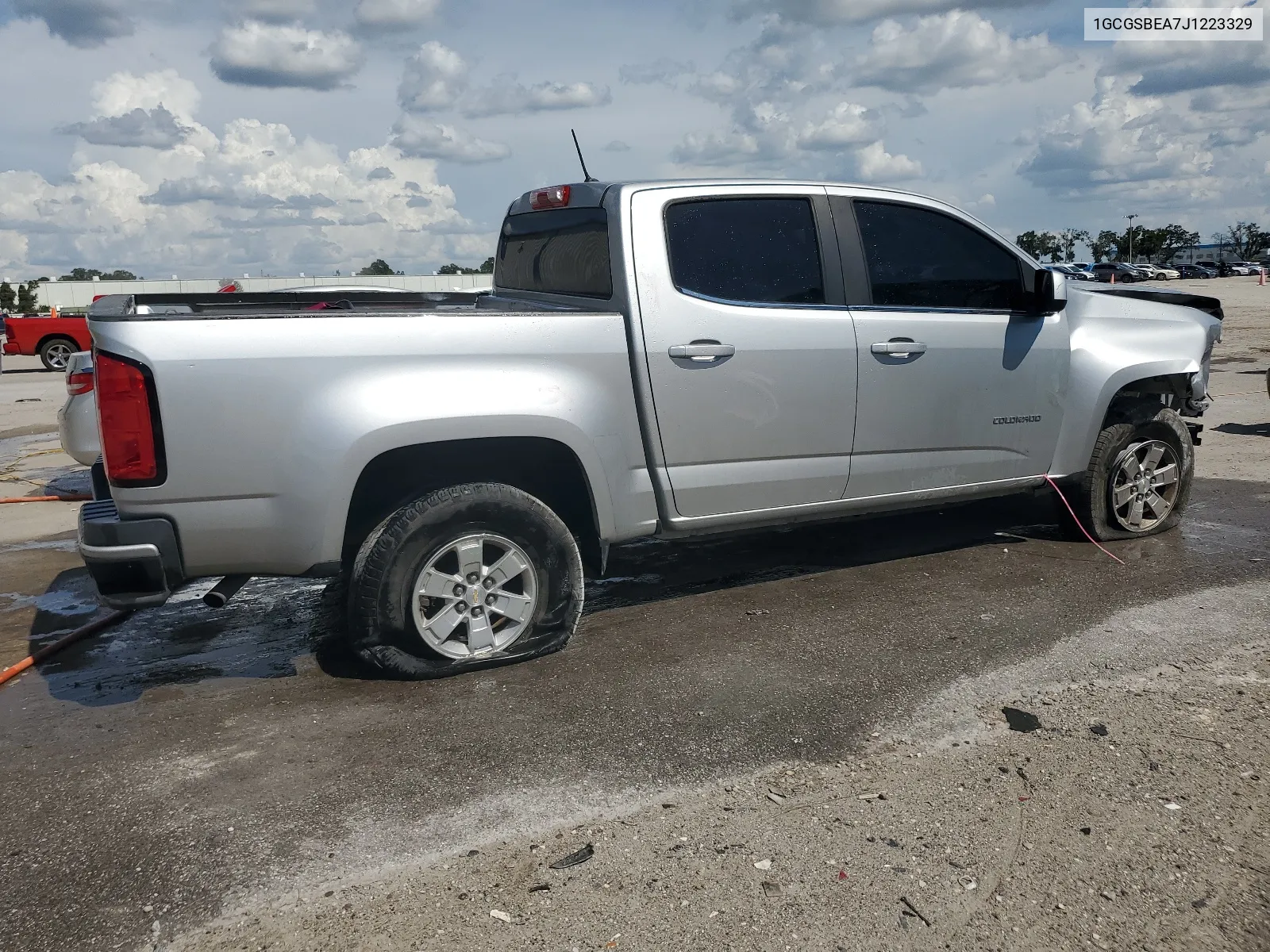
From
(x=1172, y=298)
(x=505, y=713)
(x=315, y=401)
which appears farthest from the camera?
(x=1172, y=298)

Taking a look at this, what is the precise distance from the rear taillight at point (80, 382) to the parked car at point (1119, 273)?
2503 inches

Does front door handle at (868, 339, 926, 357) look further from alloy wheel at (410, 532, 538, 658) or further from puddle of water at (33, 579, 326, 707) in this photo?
puddle of water at (33, 579, 326, 707)

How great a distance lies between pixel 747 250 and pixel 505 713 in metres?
2.26

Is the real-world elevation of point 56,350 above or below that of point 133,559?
above

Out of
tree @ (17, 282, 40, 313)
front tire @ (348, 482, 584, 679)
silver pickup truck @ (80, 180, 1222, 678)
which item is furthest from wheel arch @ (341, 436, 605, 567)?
tree @ (17, 282, 40, 313)

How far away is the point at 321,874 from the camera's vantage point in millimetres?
2889

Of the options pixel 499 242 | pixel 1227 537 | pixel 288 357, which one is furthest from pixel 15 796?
pixel 1227 537

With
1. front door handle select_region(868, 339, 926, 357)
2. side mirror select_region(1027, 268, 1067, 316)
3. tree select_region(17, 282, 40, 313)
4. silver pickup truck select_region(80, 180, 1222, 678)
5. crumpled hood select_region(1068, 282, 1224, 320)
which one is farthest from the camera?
tree select_region(17, 282, 40, 313)

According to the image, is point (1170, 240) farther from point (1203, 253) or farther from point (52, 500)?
point (52, 500)

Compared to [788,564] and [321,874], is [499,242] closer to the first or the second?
[788,564]

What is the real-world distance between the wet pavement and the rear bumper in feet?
1.77

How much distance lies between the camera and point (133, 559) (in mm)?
3699

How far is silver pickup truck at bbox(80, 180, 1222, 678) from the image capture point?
374 centimetres

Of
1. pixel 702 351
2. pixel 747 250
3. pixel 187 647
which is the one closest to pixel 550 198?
pixel 747 250
